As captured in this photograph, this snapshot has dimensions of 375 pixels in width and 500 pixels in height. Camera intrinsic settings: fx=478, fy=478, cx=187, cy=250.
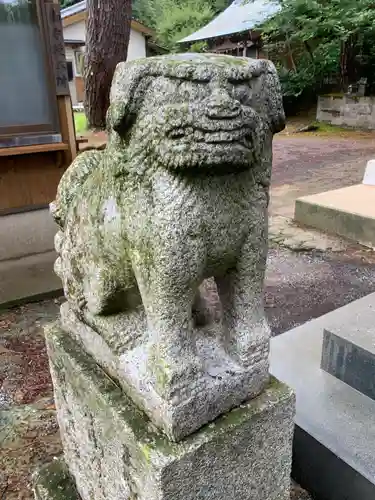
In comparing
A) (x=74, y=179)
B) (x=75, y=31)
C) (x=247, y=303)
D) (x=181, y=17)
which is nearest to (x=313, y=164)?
(x=74, y=179)

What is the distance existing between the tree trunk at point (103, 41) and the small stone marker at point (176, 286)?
3.67m

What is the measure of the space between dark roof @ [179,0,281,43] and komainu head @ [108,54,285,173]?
13706 millimetres

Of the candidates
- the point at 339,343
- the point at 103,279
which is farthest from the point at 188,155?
the point at 339,343

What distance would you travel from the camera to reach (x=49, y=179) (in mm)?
3443

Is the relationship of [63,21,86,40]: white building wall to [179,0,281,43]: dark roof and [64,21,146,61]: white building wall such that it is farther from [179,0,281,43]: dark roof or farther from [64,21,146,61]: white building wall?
[179,0,281,43]: dark roof

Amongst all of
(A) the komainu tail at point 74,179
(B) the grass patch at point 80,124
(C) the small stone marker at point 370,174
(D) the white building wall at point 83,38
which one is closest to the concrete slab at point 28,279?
(A) the komainu tail at point 74,179

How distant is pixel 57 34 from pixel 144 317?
255 cm

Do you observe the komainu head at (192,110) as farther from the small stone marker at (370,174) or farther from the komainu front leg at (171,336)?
the small stone marker at (370,174)

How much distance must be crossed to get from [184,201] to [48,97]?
8.64 feet

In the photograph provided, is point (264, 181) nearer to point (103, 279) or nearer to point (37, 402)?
point (103, 279)

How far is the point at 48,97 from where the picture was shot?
3.26 m

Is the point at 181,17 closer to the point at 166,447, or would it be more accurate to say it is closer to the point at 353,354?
the point at 353,354

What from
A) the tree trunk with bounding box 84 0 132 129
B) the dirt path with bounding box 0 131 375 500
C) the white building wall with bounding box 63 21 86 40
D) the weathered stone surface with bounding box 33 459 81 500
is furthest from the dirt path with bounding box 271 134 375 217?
the white building wall with bounding box 63 21 86 40

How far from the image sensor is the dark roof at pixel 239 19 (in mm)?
14059
